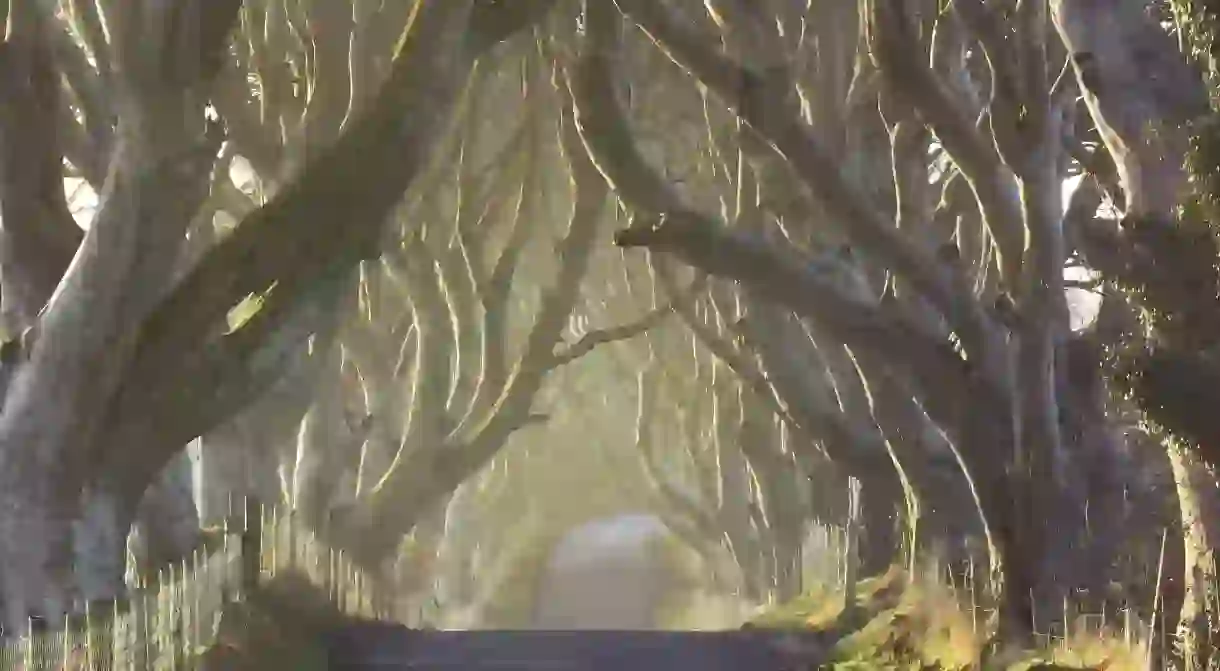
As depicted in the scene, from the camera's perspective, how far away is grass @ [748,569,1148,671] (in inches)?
296

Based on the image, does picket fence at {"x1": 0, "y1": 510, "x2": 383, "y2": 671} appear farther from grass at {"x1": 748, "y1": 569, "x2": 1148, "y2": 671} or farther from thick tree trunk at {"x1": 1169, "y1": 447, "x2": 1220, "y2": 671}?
thick tree trunk at {"x1": 1169, "y1": 447, "x2": 1220, "y2": 671}

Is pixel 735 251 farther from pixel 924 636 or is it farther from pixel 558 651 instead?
pixel 558 651

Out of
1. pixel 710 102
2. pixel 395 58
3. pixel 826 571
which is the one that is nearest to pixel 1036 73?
pixel 395 58

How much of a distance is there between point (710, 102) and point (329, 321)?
8.30 metres

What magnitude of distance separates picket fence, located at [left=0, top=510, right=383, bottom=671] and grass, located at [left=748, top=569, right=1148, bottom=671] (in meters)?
4.24

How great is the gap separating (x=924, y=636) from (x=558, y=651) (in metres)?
3.04

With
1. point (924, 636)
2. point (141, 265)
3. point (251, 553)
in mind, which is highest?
point (141, 265)

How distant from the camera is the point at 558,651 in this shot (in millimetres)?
11789

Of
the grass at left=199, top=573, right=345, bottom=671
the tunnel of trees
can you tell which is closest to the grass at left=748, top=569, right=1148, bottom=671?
the tunnel of trees

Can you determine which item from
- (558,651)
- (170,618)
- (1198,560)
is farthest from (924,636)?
(170,618)

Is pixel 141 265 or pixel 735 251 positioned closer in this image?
pixel 141 265

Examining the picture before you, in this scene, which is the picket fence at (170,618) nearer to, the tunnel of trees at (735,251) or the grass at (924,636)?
the tunnel of trees at (735,251)

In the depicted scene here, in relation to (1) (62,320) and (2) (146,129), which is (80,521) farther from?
(2) (146,129)

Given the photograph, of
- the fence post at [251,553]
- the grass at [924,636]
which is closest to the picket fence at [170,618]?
the fence post at [251,553]
